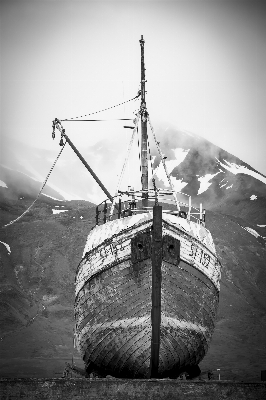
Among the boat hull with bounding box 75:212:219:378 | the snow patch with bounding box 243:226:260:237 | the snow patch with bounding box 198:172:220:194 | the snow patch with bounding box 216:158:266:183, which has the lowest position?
the boat hull with bounding box 75:212:219:378

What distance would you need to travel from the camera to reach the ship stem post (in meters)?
6.90

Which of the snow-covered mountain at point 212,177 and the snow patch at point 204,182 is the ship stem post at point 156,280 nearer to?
the snow-covered mountain at point 212,177

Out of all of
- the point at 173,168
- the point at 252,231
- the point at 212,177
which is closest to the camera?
the point at 252,231

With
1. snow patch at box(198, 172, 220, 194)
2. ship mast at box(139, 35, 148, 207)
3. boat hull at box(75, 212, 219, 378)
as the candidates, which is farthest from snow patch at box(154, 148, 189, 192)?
boat hull at box(75, 212, 219, 378)

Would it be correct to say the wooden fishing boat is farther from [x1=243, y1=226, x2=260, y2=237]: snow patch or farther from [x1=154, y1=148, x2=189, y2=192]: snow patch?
[x1=154, y1=148, x2=189, y2=192]: snow patch

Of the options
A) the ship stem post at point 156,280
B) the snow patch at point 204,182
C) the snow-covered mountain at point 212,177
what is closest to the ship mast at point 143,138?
the ship stem post at point 156,280

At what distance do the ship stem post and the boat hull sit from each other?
252mm

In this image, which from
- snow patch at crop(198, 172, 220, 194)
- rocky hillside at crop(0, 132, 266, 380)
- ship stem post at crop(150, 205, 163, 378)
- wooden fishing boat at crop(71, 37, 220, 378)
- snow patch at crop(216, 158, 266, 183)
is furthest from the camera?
snow patch at crop(216, 158, 266, 183)

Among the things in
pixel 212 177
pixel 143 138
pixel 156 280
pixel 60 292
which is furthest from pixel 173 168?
pixel 156 280

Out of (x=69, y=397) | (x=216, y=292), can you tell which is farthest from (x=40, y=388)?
(x=216, y=292)

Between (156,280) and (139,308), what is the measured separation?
1.04 metres

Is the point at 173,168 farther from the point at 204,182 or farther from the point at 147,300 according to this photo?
the point at 147,300

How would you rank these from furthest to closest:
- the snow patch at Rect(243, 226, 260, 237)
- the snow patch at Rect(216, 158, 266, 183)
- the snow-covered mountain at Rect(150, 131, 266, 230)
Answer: the snow patch at Rect(216, 158, 266, 183), the snow-covered mountain at Rect(150, 131, 266, 230), the snow patch at Rect(243, 226, 260, 237)

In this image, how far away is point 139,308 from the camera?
25.8ft
